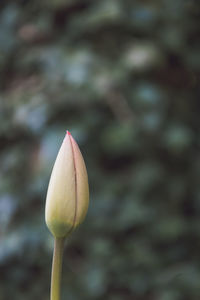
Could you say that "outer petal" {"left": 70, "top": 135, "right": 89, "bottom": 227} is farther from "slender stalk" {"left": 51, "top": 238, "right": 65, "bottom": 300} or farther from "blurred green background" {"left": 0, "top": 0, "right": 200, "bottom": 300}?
"blurred green background" {"left": 0, "top": 0, "right": 200, "bottom": 300}

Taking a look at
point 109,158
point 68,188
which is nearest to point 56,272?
point 68,188

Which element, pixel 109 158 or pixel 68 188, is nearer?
pixel 68 188

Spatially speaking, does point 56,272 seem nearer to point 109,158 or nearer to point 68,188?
point 68,188

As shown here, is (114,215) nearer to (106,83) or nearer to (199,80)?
(106,83)

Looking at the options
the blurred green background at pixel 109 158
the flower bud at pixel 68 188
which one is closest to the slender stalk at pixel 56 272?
the flower bud at pixel 68 188

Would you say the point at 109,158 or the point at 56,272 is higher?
the point at 109,158

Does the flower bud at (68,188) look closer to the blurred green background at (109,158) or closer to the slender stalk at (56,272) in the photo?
the slender stalk at (56,272)

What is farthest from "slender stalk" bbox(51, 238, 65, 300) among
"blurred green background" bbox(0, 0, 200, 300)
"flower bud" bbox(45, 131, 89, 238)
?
"blurred green background" bbox(0, 0, 200, 300)
